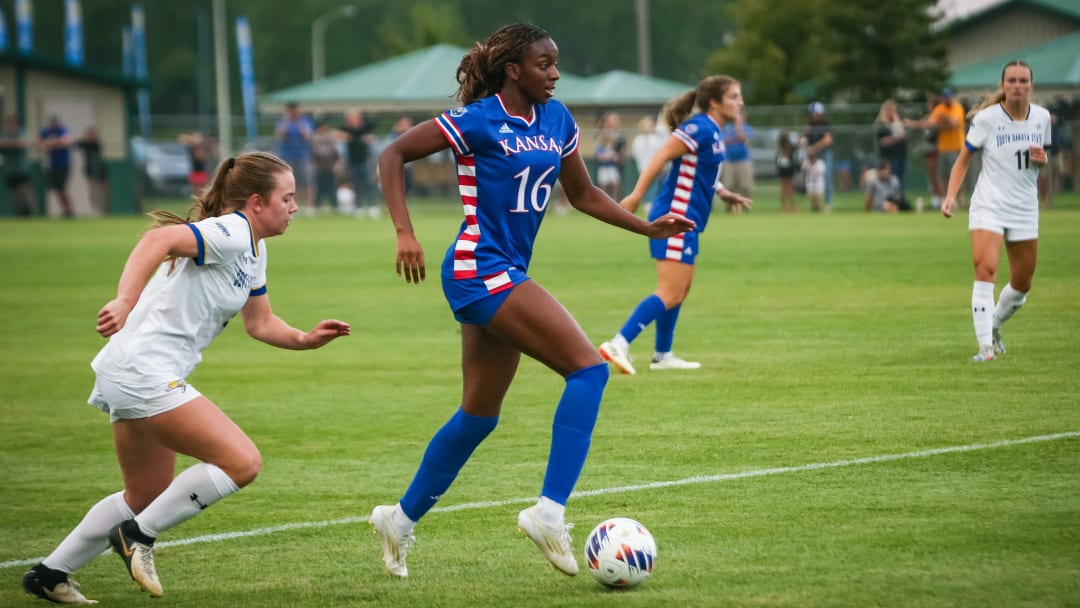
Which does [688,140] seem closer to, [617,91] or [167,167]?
[167,167]

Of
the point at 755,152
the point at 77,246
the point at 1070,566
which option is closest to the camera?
the point at 1070,566

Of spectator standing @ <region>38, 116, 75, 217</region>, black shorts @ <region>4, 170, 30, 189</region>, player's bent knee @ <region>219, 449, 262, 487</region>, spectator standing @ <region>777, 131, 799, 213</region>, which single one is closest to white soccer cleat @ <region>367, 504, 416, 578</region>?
player's bent knee @ <region>219, 449, 262, 487</region>

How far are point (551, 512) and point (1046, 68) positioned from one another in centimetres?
4446

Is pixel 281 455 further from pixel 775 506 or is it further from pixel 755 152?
pixel 755 152

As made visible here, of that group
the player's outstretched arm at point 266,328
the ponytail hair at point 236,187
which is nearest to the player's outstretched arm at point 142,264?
the ponytail hair at point 236,187

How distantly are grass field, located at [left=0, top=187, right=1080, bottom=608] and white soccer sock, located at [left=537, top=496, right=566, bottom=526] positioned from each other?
0.27 m

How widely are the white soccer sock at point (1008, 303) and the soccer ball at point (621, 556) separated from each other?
6.42 meters

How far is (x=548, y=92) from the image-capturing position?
5797 millimetres

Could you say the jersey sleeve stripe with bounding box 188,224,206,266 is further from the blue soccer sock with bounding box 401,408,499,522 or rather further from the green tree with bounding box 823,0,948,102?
the green tree with bounding box 823,0,948,102

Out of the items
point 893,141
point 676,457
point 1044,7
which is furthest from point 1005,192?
point 1044,7

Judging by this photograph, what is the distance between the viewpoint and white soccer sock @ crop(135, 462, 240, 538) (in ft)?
17.5

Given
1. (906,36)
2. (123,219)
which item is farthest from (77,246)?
(906,36)

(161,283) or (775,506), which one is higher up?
(161,283)

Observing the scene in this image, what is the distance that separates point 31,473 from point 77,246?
18.9 m
